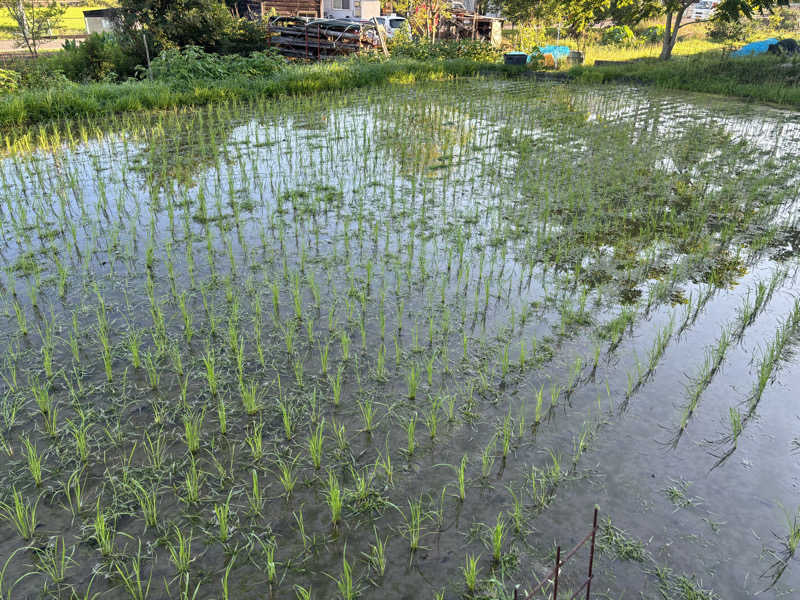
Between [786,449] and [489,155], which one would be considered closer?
[786,449]

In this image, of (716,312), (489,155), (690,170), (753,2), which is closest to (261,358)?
(716,312)

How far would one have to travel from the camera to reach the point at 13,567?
2.08 meters

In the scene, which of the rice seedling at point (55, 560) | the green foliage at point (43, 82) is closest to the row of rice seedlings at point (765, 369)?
the rice seedling at point (55, 560)

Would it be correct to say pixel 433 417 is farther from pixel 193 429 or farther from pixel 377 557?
pixel 193 429

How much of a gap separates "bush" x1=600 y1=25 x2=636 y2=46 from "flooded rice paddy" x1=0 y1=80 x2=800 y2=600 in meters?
22.5

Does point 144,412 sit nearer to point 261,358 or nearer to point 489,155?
point 261,358

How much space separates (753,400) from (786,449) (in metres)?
0.39

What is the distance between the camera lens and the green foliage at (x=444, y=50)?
Answer: 1700 centimetres

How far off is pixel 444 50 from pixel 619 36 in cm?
1360

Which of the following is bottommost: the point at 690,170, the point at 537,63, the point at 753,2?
the point at 690,170

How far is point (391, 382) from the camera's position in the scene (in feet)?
10.5

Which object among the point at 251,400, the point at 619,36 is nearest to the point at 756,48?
the point at 619,36

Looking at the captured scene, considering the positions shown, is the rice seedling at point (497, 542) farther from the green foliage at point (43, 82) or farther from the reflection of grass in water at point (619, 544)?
the green foliage at point (43, 82)

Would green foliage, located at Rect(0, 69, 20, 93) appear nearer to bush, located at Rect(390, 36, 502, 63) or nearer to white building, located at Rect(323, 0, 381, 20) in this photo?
bush, located at Rect(390, 36, 502, 63)
